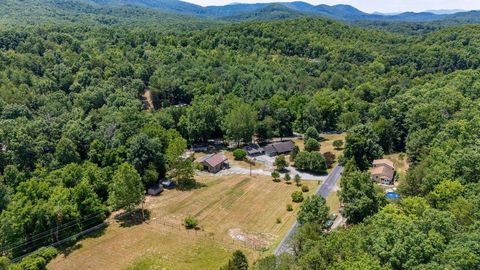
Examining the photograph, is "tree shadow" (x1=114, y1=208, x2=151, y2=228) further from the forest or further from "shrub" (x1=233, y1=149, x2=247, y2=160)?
"shrub" (x1=233, y1=149, x2=247, y2=160)

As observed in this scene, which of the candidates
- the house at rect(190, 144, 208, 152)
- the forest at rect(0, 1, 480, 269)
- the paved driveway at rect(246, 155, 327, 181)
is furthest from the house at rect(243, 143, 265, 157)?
the house at rect(190, 144, 208, 152)

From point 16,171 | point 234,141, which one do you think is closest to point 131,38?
point 234,141

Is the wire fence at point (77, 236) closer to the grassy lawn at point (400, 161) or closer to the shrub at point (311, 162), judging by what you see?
the shrub at point (311, 162)

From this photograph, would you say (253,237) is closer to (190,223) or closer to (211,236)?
(211,236)

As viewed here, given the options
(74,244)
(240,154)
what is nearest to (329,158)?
(240,154)

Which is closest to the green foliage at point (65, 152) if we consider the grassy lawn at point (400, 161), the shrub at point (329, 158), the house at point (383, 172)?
the shrub at point (329, 158)

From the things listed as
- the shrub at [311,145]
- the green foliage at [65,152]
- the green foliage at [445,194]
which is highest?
the green foliage at [445,194]

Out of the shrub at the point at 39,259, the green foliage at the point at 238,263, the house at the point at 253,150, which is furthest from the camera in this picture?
the house at the point at 253,150
